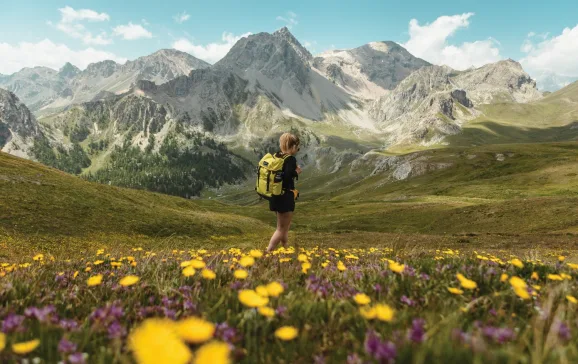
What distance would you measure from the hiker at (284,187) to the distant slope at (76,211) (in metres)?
17.7

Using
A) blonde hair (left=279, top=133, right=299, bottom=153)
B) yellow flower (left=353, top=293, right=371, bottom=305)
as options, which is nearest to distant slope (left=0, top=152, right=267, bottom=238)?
blonde hair (left=279, top=133, right=299, bottom=153)

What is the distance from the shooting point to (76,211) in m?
36.1

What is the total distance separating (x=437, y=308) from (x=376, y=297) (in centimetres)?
70

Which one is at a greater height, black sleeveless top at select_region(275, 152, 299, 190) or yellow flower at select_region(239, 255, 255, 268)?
black sleeveless top at select_region(275, 152, 299, 190)

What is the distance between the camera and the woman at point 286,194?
12.7 m

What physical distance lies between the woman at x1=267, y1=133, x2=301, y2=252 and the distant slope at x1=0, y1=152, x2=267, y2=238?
1766 centimetres

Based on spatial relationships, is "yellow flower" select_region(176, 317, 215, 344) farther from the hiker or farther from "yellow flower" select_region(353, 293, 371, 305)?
the hiker

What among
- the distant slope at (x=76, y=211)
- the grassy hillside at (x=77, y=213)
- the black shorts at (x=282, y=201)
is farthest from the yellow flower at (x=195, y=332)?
the distant slope at (x=76, y=211)

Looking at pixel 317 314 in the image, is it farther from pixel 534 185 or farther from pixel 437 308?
pixel 534 185

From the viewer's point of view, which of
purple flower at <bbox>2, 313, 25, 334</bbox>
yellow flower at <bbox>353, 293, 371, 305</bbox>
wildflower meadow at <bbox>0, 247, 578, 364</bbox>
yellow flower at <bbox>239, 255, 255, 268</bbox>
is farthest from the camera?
yellow flower at <bbox>239, 255, 255, 268</bbox>

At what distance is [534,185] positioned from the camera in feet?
313

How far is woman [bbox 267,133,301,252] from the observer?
1273 centimetres

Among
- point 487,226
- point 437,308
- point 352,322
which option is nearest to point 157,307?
point 352,322

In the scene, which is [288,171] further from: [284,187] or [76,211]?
[76,211]
